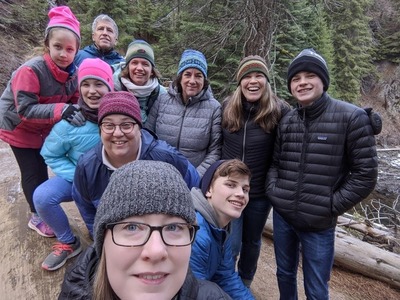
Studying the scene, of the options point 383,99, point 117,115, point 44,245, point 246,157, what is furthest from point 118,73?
point 383,99

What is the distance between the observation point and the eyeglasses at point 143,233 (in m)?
1.16

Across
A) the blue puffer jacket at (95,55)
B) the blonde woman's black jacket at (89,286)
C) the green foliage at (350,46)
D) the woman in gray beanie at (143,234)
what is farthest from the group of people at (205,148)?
the green foliage at (350,46)

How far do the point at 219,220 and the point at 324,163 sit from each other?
1078 millimetres

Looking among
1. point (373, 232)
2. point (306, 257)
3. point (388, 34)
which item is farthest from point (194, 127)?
point (388, 34)

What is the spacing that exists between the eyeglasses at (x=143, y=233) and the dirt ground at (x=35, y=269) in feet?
6.94

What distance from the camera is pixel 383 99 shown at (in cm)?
2567

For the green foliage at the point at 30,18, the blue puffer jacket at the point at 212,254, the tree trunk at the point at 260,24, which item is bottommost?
the blue puffer jacket at the point at 212,254

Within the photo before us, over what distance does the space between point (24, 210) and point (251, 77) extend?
3559 mm

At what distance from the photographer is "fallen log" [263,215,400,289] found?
4352 millimetres

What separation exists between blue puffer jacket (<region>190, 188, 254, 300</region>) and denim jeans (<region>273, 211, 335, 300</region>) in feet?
2.55

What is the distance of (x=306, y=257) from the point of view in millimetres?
2750

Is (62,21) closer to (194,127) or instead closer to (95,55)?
(95,55)

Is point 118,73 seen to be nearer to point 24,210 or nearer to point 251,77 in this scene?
point 251,77

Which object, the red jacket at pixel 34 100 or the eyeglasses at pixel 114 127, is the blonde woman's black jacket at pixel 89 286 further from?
the red jacket at pixel 34 100
